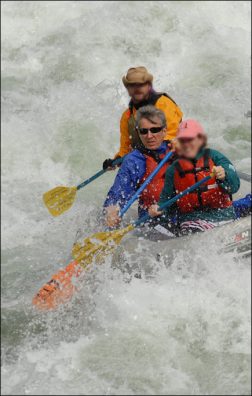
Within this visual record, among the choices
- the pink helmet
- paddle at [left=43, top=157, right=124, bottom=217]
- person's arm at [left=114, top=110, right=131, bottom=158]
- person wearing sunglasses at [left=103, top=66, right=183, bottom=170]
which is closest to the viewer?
the pink helmet

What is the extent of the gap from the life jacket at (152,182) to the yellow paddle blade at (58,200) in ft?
2.93

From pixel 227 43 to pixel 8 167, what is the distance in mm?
3580

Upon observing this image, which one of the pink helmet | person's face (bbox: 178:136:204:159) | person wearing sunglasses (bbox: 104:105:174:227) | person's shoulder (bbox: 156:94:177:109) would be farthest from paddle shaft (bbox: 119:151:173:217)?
the pink helmet

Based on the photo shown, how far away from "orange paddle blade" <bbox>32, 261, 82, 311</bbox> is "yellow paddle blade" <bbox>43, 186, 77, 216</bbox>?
3.29 feet

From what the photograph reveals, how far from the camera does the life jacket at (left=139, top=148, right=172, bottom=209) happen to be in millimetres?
5223

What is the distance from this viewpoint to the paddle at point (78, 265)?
5.18m

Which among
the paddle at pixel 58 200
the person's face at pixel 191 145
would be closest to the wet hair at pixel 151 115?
the person's face at pixel 191 145

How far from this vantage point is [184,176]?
16.3 ft

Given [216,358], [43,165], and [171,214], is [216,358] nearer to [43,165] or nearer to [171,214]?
[171,214]

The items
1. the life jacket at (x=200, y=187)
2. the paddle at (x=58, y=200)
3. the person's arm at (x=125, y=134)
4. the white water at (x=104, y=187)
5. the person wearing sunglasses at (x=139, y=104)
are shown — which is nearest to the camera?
the white water at (x=104, y=187)

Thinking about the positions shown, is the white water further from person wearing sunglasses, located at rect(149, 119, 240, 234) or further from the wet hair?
the wet hair

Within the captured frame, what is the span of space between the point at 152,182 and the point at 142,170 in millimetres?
113

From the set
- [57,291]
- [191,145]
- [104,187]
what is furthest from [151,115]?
[104,187]

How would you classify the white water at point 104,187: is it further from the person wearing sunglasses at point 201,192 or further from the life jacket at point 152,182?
the life jacket at point 152,182
